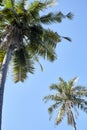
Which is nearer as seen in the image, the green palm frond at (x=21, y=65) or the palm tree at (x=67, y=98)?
the green palm frond at (x=21, y=65)

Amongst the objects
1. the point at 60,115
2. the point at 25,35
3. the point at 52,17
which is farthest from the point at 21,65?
the point at 60,115

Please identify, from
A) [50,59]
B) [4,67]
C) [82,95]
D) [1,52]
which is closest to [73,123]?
[82,95]

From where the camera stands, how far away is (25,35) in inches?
908

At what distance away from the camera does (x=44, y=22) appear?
78.5 ft

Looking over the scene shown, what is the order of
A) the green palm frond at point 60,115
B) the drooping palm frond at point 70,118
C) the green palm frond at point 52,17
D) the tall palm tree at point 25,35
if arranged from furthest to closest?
the green palm frond at point 60,115 < the drooping palm frond at point 70,118 < the green palm frond at point 52,17 < the tall palm tree at point 25,35

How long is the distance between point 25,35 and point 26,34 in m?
0.17

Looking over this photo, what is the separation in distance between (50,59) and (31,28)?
10.2 ft

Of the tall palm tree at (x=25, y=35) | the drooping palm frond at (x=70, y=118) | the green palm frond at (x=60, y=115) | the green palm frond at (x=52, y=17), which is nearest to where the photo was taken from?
the tall palm tree at (x=25, y=35)

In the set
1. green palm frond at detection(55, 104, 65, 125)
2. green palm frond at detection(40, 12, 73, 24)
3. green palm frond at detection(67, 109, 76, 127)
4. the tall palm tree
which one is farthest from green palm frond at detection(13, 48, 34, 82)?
green palm frond at detection(55, 104, 65, 125)

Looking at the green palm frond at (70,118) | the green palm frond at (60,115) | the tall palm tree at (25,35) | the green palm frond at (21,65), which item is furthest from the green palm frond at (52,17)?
the green palm frond at (60,115)

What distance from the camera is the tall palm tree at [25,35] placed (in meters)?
22.3

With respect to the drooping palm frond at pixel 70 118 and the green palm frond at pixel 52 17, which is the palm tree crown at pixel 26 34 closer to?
the green palm frond at pixel 52 17

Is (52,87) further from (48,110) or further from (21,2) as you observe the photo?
(21,2)

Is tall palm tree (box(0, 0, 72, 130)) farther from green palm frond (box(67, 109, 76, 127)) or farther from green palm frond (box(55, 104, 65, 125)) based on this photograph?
green palm frond (box(55, 104, 65, 125))
